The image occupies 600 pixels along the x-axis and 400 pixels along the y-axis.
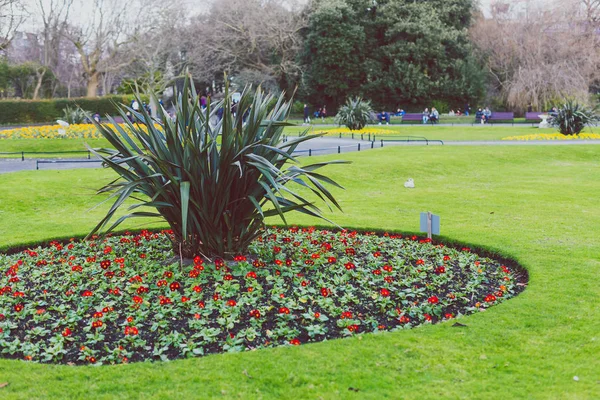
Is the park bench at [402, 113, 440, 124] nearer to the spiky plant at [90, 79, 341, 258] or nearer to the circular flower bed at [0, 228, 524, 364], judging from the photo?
the circular flower bed at [0, 228, 524, 364]

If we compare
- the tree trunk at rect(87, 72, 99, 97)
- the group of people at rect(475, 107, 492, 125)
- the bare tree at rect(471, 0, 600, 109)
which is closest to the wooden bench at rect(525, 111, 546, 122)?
the bare tree at rect(471, 0, 600, 109)

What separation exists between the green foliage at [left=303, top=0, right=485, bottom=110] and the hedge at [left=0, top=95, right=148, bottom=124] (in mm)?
13915

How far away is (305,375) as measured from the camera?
12.4ft

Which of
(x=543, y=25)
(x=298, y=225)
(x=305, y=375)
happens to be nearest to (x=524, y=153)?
(x=298, y=225)

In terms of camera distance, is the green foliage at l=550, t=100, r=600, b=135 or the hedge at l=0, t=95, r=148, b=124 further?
the hedge at l=0, t=95, r=148, b=124

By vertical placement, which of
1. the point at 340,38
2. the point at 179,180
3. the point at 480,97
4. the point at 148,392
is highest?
the point at 340,38

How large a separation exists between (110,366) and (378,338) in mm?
1829

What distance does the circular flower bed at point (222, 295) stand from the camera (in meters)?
4.46

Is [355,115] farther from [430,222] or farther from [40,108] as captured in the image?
[430,222]

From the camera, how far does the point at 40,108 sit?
34.2m

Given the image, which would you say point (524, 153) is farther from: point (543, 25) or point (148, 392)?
point (543, 25)

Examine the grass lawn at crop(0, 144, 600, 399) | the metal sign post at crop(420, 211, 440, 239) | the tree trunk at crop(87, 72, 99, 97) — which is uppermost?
the tree trunk at crop(87, 72, 99, 97)

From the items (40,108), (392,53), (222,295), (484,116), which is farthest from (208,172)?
(392,53)

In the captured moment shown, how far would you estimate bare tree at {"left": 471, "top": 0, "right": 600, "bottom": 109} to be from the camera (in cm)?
3381
